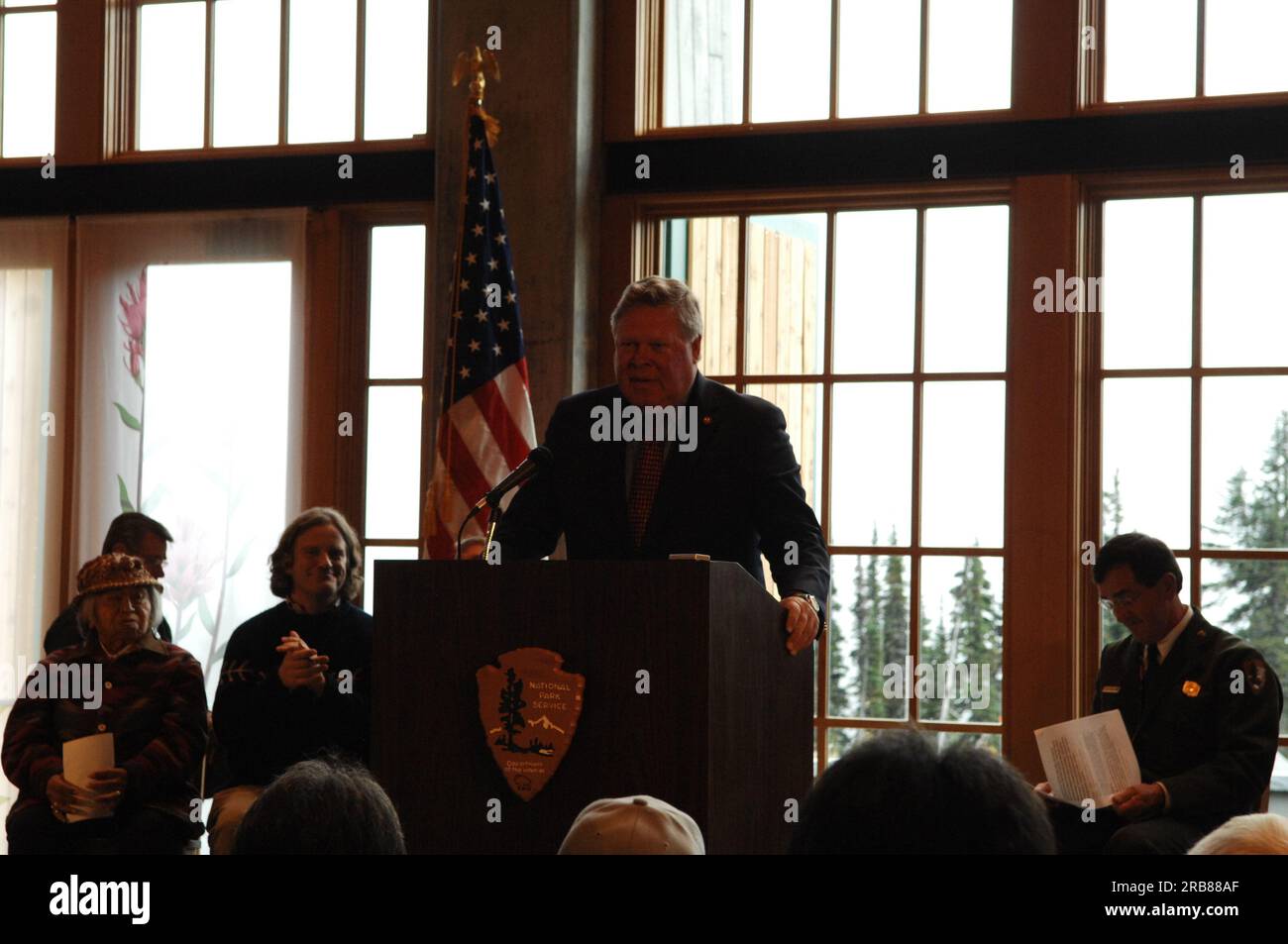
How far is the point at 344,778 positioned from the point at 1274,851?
0.88 metres

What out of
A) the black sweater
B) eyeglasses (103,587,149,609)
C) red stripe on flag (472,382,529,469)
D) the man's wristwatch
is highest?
red stripe on flag (472,382,529,469)

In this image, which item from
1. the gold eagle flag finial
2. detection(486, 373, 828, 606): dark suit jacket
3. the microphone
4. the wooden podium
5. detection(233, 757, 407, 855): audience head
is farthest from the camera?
the gold eagle flag finial

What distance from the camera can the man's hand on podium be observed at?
2615mm

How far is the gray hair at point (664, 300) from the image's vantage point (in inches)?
116

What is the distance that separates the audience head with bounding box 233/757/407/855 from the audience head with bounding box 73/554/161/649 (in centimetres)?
276

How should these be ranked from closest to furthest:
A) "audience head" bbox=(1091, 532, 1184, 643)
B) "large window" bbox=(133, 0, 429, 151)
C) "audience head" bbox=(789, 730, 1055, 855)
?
"audience head" bbox=(789, 730, 1055, 855), "audience head" bbox=(1091, 532, 1184, 643), "large window" bbox=(133, 0, 429, 151)

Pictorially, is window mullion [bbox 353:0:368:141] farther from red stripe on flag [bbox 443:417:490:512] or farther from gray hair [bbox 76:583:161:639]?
gray hair [bbox 76:583:161:639]

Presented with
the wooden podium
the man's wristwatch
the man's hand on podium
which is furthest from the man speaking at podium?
the wooden podium

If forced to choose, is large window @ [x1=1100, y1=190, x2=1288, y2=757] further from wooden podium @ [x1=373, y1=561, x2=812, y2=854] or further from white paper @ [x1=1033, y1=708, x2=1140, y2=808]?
wooden podium @ [x1=373, y1=561, x2=812, y2=854]

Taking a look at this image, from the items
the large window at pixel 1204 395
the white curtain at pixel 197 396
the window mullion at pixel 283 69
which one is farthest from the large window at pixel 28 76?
the large window at pixel 1204 395

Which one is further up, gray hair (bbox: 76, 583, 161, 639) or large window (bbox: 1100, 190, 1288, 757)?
large window (bbox: 1100, 190, 1288, 757)

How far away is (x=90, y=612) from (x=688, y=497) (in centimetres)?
190

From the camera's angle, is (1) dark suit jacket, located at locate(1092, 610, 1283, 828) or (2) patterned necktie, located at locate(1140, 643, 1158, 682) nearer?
(1) dark suit jacket, located at locate(1092, 610, 1283, 828)

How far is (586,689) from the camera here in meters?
2.30
